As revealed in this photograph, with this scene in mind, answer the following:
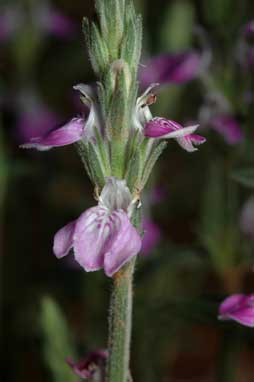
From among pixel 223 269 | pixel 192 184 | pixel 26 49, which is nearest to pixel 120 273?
pixel 223 269

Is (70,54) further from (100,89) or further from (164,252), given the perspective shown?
(100,89)

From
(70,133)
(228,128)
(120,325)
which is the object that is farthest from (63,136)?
(228,128)

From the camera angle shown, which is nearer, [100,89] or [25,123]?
[100,89]

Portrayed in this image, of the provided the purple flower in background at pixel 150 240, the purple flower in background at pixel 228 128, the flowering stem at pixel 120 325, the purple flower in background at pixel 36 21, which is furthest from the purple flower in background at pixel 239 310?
the purple flower in background at pixel 36 21

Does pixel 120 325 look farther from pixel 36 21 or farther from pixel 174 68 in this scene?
pixel 36 21

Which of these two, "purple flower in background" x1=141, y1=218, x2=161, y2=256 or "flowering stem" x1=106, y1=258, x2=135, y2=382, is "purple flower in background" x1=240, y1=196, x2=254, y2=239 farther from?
"flowering stem" x1=106, y1=258, x2=135, y2=382

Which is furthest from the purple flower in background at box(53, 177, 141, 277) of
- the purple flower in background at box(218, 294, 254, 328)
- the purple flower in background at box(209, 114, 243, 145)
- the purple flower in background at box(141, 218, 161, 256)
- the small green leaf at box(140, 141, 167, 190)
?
the purple flower in background at box(141, 218, 161, 256)
